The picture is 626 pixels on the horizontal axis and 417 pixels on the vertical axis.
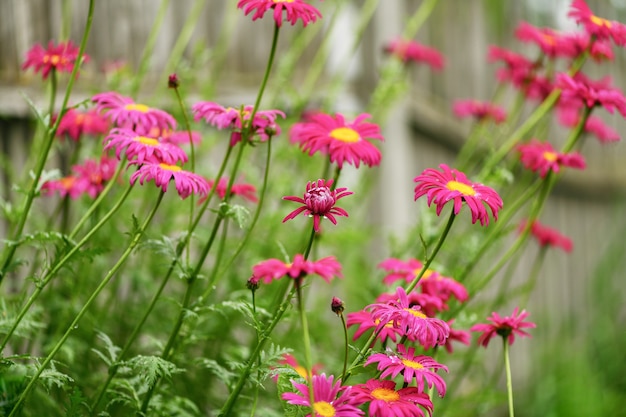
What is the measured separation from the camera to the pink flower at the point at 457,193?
3.41ft

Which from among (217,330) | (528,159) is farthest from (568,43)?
(217,330)

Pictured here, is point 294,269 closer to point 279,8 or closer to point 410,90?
point 279,8

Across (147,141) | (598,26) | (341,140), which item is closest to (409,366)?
(341,140)

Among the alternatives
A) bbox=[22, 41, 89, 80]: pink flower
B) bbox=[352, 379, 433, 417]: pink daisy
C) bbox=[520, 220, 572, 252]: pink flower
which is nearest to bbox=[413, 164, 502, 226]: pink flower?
bbox=[352, 379, 433, 417]: pink daisy

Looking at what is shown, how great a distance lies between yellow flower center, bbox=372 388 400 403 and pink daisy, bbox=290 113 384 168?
323 millimetres

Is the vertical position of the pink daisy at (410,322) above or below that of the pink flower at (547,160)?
below

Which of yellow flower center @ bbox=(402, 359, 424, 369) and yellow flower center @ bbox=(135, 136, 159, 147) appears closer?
yellow flower center @ bbox=(402, 359, 424, 369)

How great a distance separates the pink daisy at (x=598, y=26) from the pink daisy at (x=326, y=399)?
0.81 meters

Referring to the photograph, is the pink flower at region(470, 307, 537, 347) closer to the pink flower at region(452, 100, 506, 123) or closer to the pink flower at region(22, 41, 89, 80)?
the pink flower at region(22, 41, 89, 80)

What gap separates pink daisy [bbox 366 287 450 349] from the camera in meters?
0.99

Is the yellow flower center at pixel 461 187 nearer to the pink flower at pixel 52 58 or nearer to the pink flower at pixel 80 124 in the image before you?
the pink flower at pixel 52 58

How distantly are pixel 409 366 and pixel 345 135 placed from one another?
1.23 ft

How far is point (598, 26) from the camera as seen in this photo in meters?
1.43

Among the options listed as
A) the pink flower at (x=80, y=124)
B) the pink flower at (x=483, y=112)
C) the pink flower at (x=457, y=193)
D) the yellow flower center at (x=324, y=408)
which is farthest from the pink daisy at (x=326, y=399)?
the pink flower at (x=483, y=112)
